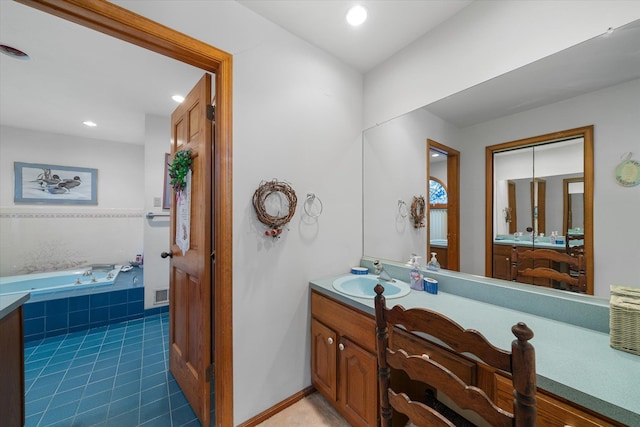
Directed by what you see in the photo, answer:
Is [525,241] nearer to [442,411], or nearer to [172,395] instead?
[442,411]

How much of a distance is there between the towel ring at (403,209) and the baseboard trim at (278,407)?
1.44 meters

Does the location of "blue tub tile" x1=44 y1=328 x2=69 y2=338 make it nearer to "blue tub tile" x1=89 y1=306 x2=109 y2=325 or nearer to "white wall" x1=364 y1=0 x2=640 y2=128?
"blue tub tile" x1=89 y1=306 x2=109 y2=325

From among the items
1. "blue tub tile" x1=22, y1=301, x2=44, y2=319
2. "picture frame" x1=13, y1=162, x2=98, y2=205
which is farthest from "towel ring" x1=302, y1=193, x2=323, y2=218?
"picture frame" x1=13, y1=162, x2=98, y2=205

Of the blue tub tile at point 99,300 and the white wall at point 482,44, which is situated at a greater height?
the white wall at point 482,44

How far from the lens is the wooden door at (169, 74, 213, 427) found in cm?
138

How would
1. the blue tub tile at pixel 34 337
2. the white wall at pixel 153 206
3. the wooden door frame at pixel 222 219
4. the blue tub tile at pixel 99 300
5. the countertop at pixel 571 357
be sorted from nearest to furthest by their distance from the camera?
the countertop at pixel 571 357, the wooden door frame at pixel 222 219, the blue tub tile at pixel 34 337, the blue tub tile at pixel 99 300, the white wall at pixel 153 206

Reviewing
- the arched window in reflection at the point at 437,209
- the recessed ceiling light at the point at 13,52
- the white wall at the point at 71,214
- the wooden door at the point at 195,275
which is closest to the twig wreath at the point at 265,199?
the wooden door at the point at 195,275

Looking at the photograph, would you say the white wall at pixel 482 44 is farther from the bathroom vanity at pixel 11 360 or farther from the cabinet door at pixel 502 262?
the bathroom vanity at pixel 11 360

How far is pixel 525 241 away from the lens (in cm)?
127

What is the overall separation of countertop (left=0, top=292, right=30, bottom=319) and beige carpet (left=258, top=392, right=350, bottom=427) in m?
1.39

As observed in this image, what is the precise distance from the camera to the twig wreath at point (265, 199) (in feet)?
4.69

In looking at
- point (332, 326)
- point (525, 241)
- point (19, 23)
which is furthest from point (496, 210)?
point (19, 23)

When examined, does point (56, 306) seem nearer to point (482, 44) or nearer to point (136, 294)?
point (136, 294)

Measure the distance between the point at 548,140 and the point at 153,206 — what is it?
3805 mm
